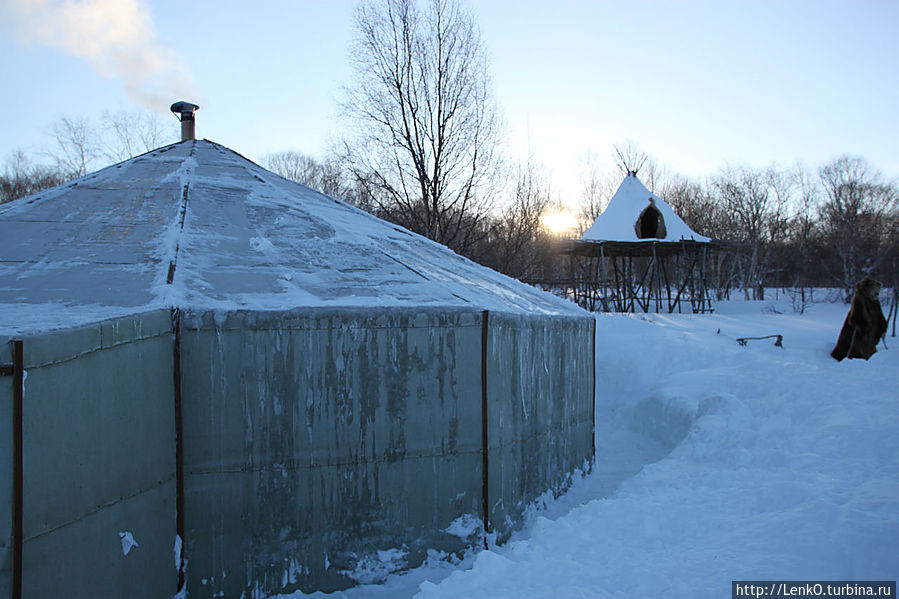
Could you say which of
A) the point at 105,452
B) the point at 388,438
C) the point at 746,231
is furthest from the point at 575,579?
the point at 746,231

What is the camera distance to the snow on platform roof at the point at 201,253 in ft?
11.5

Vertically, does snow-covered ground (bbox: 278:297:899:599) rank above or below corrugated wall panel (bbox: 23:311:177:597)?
below

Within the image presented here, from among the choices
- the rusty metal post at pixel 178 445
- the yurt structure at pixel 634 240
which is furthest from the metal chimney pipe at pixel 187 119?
the yurt structure at pixel 634 240

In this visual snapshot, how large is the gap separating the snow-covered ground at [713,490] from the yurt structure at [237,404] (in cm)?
53

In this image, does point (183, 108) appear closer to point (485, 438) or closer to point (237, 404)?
point (237, 404)

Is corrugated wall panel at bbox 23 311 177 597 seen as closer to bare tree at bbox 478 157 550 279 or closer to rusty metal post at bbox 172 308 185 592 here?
rusty metal post at bbox 172 308 185 592

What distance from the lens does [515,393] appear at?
4668 mm

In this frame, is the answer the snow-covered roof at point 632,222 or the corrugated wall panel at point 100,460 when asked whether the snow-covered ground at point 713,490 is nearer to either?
the corrugated wall panel at point 100,460

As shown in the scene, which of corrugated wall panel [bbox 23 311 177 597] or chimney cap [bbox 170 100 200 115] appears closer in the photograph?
corrugated wall panel [bbox 23 311 177 597]

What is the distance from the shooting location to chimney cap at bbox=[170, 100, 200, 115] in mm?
6934

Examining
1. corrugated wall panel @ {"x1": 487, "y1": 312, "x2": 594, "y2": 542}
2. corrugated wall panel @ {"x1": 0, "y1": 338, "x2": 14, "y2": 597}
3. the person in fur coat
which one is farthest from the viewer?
the person in fur coat

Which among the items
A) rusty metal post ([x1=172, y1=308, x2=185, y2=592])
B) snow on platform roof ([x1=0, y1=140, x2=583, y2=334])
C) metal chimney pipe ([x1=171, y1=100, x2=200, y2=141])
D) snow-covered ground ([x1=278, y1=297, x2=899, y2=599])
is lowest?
snow-covered ground ([x1=278, y1=297, x2=899, y2=599])

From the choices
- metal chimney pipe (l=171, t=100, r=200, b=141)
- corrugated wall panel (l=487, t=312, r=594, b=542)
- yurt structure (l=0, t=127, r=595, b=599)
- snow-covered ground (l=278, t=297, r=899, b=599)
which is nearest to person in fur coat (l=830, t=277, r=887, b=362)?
snow-covered ground (l=278, t=297, r=899, b=599)

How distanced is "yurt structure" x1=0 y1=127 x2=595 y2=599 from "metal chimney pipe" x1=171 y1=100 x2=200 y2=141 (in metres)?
2.20
